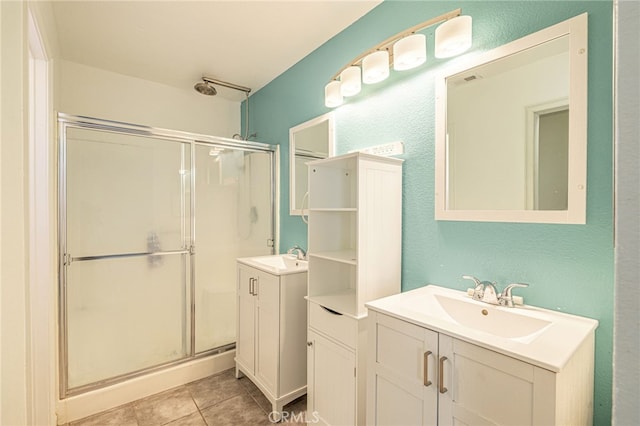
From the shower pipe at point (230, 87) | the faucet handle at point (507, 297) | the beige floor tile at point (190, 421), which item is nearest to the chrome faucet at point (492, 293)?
the faucet handle at point (507, 297)

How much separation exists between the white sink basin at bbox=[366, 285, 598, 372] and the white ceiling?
1.76m

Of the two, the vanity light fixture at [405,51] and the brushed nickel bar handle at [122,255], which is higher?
the vanity light fixture at [405,51]

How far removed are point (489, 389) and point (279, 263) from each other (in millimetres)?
1698

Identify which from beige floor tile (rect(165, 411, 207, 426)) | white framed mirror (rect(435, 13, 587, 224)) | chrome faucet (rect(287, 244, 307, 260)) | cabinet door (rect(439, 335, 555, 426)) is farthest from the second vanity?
beige floor tile (rect(165, 411, 207, 426))

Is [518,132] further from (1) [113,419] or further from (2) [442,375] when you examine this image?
(1) [113,419]

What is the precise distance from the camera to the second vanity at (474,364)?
81cm

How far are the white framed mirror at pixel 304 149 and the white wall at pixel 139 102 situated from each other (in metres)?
1.14

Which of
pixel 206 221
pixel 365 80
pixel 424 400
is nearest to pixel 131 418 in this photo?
pixel 206 221

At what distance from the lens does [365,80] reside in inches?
64.8

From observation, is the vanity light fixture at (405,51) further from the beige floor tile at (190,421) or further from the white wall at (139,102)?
the beige floor tile at (190,421)

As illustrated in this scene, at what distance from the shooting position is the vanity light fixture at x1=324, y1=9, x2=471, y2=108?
1.26 m

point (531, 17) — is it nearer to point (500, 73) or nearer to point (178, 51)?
point (500, 73)

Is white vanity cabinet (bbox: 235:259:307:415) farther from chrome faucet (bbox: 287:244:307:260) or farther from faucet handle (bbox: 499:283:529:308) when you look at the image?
faucet handle (bbox: 499:283:529:308)

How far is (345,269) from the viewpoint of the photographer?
1.91 m
